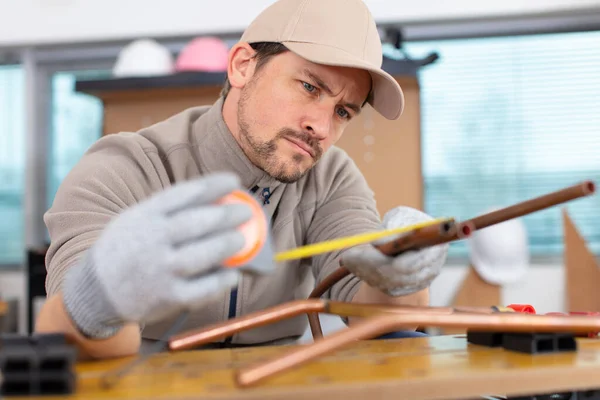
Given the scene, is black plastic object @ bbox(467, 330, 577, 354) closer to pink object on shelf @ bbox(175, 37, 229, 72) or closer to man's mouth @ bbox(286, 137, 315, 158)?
man's mouth @ bbox(286, 137, 315, 158)

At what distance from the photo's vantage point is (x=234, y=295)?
55.4 inches

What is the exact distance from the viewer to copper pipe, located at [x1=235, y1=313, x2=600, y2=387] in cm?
64

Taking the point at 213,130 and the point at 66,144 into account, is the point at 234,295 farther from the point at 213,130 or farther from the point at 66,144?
the point at 66,144

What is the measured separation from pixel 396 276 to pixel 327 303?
6.8 inches

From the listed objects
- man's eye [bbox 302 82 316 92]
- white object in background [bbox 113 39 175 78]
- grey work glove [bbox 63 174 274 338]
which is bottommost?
grey work glove [bbox 63 174 274 338]

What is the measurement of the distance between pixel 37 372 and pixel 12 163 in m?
3.72

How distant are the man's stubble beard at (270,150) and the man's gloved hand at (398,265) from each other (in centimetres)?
30

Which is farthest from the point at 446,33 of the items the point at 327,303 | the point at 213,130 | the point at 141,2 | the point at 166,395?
the point at 166,395

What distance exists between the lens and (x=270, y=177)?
4.69ft

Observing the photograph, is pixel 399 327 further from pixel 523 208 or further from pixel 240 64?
Result: pixel 240 64

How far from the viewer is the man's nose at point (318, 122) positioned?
133cm

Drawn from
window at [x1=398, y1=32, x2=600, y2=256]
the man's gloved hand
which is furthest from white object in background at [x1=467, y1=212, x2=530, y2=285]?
the man's gloved hand

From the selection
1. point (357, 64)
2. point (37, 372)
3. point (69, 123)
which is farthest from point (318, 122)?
point (69, 123)

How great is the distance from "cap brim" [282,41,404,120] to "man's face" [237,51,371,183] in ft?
0.12
